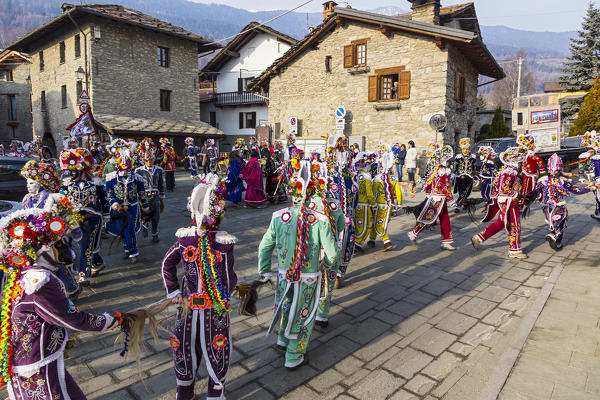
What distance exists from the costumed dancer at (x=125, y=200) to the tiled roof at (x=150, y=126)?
53.6ft

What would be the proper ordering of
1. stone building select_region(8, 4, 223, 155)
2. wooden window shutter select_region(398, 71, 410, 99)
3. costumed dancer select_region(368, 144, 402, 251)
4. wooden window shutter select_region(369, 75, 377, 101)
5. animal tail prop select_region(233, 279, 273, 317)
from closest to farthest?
animal tail prop select_region(233, 279, 273, 317) < costumed dancer select_region(368, 144, 402, 251) < wooden window shutter select_region(398, 71, 410, 99) < wooden window shutter select_region(369, 75, 377, 101) < stone building select_region(8, 4, 223, 155)

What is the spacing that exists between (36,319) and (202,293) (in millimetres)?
994

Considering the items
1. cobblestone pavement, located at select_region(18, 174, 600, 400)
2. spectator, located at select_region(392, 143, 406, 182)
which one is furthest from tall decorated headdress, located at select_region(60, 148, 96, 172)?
spectator, located at select_region(392, 143, 406, 182)

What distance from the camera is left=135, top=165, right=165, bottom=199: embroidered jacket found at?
700 centimetres

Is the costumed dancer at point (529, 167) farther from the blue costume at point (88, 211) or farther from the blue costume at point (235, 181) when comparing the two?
the blue costume at point (235, 181)

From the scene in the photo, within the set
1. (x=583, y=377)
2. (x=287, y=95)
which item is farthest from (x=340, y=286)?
(x=287, y=95)

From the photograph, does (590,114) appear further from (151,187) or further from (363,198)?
(151,187)

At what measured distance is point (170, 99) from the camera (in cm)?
2514

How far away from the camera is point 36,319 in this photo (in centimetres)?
225

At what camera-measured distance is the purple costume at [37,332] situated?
7.24ft

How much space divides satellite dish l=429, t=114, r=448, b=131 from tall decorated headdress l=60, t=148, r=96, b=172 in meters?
14.0

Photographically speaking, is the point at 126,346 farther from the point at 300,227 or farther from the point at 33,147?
the point at 33,147

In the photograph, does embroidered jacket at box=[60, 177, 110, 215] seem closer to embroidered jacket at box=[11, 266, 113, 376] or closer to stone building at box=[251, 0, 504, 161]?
embroidered jacket at box=[11, 266, 113, 376]

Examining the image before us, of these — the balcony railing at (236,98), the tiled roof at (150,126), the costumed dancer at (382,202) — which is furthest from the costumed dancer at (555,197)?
the balcony railing at (236,98)
